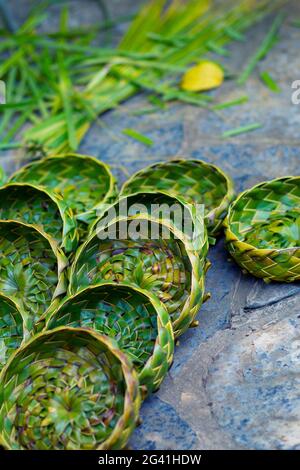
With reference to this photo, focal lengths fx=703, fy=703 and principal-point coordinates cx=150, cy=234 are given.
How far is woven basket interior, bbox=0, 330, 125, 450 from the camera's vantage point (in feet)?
5.32

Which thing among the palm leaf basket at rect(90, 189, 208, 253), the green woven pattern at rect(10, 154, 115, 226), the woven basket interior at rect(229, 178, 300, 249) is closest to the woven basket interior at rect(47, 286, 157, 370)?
the palm leaf basket at rect(90, 189, 208, 253)

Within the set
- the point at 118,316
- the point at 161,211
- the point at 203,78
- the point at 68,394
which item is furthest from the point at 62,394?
the point at 203,78

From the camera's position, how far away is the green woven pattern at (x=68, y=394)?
1.60 metres

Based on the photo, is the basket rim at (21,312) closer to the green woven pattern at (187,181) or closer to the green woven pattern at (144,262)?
the green woven pattern at (144,262)

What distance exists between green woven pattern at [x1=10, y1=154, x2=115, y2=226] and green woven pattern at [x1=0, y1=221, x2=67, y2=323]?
0.32m

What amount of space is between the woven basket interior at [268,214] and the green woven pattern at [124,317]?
446 millimetres

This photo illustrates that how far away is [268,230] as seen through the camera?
2.12 metres

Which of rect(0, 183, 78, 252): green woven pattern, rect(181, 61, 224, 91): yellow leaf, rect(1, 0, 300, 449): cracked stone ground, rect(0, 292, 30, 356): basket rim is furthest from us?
rect(181, 61, 224, 91): yellow leaf

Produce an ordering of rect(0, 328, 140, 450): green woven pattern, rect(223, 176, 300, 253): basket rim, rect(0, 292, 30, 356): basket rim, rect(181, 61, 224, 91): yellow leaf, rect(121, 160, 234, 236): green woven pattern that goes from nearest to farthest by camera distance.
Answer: rect(0, 328, 140, 450): green woven pattern < rect(0, 292, 30, 356): basket rim < rect(223, 176, 300, 253): basket rim < rect(121, 160, 234, 236): green woven pattern < rect(181, 61, 224, 91): yellow leaf

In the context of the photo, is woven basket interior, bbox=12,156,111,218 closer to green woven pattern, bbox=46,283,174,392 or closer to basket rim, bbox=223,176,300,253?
basket rim, bbox=223,176,300,253

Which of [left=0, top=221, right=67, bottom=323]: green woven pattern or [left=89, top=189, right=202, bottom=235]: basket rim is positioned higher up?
[left=89, top=189, right=202, bottom=235]: basket rim

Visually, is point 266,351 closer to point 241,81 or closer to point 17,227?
point 17,227

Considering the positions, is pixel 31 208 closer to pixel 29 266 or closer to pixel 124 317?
pixel 29 266

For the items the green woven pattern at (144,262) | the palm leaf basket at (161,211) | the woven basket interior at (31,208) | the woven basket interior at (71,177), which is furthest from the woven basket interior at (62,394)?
the woven basket interior at (71,177)
